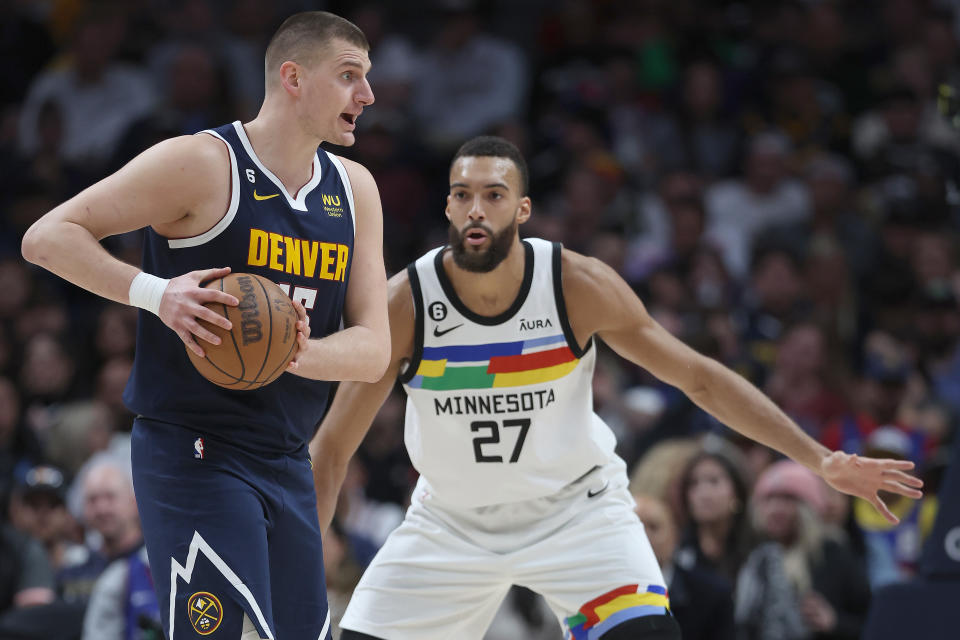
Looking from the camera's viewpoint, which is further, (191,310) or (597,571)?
(597,571)

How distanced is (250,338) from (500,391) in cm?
167

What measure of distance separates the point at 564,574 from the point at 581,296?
114 cm

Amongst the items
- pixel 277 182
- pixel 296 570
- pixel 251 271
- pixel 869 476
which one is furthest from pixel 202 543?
pixel 869 476

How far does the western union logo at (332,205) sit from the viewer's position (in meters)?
4.55

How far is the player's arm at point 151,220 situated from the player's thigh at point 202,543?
1.67 feet

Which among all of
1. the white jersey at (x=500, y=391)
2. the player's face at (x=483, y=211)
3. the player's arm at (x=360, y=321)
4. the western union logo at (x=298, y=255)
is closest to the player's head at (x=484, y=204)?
the player's face at (x=483, y=211)

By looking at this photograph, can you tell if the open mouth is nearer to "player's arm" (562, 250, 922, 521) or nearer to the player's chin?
"player's arm" (562, 250, 922, 521)

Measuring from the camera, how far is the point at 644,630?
5.04 m

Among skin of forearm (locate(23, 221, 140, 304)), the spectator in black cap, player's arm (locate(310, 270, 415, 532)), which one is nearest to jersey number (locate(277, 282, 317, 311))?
skin of forearm (locate(23, 221, 140, 304))

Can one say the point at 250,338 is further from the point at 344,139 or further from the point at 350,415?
the point at 350,415

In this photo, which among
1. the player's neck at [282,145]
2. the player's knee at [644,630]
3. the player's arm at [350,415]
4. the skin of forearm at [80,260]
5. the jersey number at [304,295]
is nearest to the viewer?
the skin of forearm at [80,260]

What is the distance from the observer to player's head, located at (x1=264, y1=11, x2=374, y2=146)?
14.6 ft

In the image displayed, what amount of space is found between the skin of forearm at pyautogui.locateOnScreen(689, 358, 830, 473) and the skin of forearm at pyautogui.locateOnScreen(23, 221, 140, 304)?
2453 mm

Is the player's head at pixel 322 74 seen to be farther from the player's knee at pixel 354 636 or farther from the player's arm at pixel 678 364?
the player's knee at pixel 354 636
